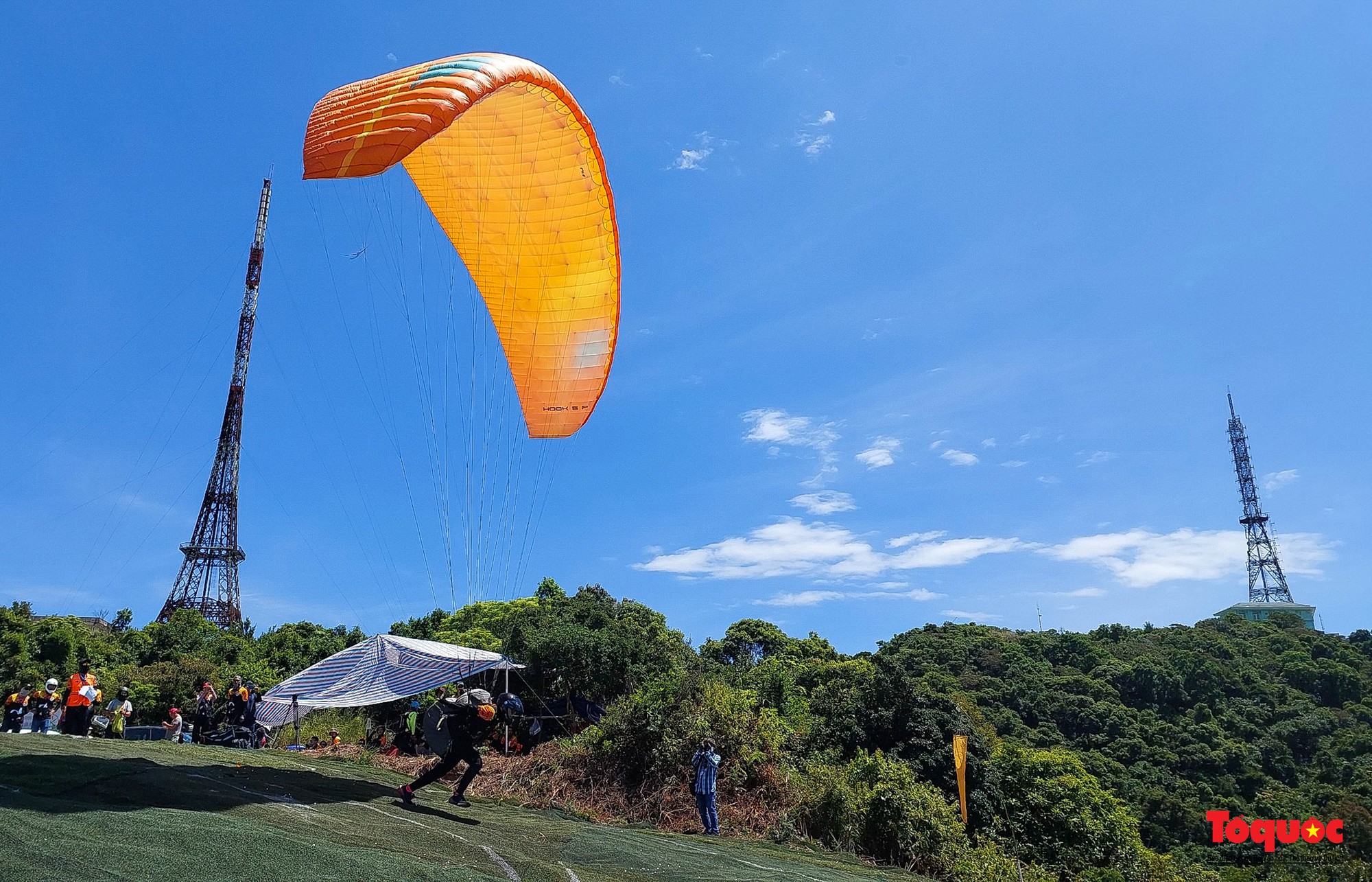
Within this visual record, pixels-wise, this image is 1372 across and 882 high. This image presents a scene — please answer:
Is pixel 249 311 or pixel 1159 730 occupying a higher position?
pixel 249 311

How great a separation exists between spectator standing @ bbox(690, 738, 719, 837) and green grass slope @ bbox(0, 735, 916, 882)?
769 mm

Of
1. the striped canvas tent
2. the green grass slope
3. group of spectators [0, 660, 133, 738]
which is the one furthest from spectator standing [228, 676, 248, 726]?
the green grass slope

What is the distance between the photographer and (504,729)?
16000 mm

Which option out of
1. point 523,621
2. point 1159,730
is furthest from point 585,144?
point 1159,730

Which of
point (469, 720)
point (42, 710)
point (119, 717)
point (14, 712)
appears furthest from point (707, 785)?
point (119, 717)

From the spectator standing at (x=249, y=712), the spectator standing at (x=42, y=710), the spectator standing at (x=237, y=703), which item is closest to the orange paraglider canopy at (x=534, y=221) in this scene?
the spectator standing at (x=237, y=703)

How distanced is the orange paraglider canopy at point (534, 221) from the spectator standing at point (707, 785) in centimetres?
527

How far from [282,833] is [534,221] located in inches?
332

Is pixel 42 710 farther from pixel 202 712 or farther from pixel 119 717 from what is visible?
pixel 119 717

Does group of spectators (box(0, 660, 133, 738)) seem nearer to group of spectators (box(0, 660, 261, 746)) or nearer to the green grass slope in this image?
group of spectators (box(0, 660, 261, 746))

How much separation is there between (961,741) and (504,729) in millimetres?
9026

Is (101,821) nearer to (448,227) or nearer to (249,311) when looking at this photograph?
(448,227)

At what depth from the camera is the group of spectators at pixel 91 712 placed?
1272 cm

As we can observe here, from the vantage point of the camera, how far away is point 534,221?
1204cm
